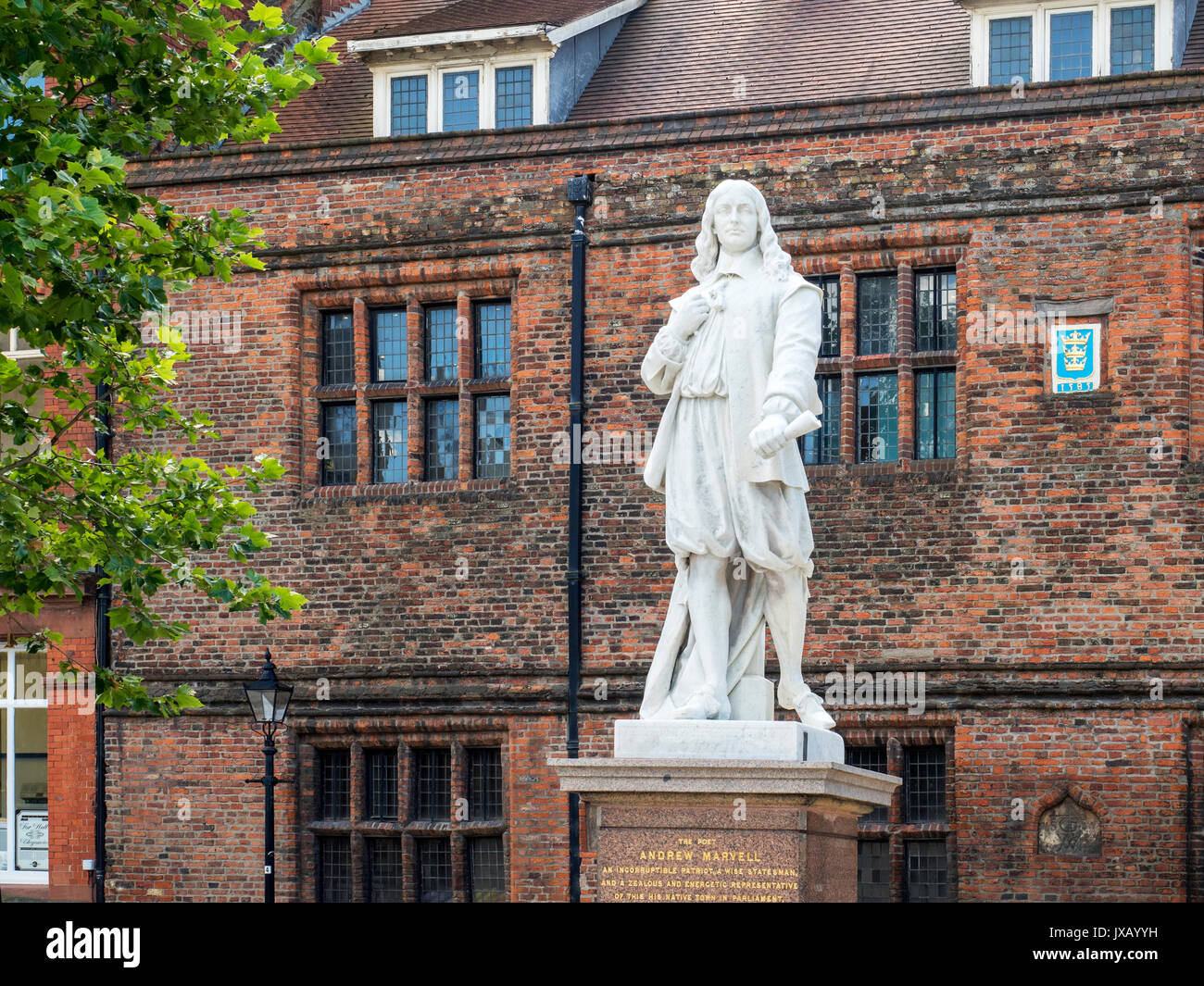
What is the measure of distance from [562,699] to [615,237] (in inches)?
172

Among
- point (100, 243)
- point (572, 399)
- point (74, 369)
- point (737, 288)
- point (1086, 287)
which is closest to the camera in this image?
point (737, 288)

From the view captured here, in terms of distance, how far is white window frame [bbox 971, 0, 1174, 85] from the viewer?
20.3m

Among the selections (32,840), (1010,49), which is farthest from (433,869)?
(1010,49)

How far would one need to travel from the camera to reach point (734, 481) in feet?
37.6

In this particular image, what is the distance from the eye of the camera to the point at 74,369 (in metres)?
22.1

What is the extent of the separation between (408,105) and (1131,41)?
23.8ft

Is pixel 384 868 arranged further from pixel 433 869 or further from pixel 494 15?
pixel 494 15

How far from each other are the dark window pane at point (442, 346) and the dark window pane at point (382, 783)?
3674mm

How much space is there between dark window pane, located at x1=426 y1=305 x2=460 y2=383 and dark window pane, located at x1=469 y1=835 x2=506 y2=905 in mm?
4476

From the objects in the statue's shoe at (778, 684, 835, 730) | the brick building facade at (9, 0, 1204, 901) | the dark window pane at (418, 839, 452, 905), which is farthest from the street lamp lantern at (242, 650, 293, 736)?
the statue's shoe at (778, 684, 835, 730)

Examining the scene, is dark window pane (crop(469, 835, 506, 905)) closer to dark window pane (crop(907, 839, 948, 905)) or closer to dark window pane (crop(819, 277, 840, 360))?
dark window pane (crop(907, 839, 948, 905))

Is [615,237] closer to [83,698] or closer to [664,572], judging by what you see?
[664,572]

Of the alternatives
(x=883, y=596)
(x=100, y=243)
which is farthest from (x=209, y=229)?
(x=883, y=596)

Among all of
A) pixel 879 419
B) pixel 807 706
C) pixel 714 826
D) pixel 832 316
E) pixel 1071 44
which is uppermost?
pixel 1071 44
